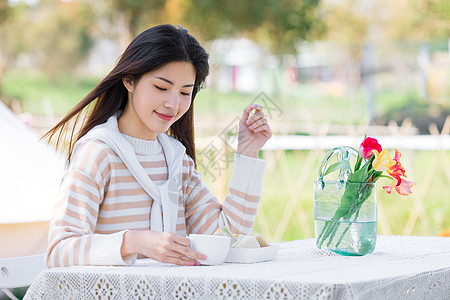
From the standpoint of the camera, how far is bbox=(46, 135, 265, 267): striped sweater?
4.96ft

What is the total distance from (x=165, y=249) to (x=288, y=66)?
15.8 m

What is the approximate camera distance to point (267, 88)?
1825 centimetres

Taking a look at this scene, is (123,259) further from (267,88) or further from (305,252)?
(267,88)

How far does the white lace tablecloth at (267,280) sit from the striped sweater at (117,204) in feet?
0.27

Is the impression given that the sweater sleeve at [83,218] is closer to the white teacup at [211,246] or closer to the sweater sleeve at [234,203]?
the white teacup at [211,246]

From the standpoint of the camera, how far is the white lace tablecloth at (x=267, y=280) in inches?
47.2

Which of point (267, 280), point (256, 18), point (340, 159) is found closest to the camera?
point (267, 280)

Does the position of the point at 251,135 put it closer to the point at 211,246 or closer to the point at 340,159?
the point at 340,159

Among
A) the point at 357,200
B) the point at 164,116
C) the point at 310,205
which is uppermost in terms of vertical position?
the point at 164,116

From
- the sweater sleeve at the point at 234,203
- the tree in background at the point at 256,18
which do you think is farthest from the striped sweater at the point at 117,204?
the tree in background at the point at 256,18

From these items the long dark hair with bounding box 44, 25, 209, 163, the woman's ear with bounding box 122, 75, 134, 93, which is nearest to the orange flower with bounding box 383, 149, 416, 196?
the long dark hair with bounding box 44, 25, 209, 163

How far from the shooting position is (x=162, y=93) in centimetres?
181

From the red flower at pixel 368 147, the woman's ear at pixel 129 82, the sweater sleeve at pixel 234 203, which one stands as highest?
the woman's ear at pixel 129 82

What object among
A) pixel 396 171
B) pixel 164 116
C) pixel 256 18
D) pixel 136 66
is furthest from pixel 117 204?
pixel 256 18
